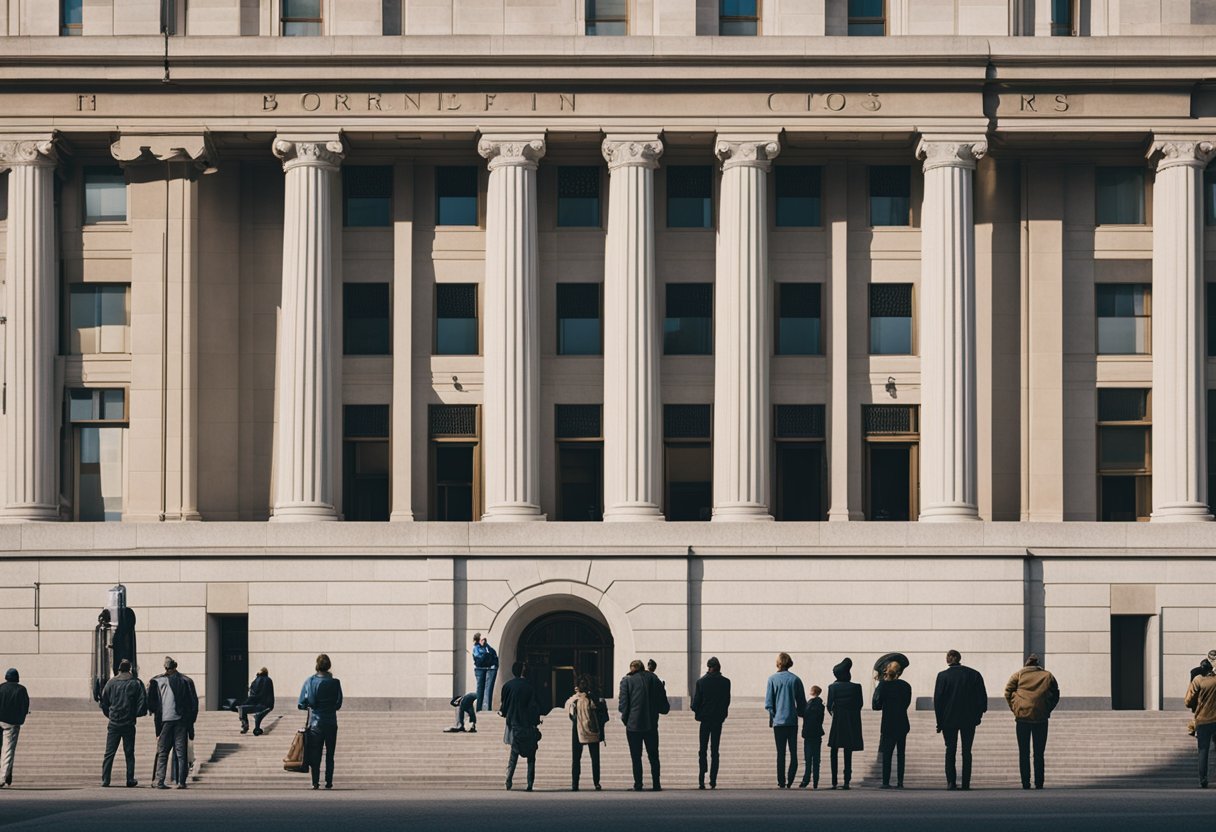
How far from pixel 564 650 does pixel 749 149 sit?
43.1ft

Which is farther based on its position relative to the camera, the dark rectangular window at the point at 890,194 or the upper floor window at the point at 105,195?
the dark rectangular window at the point at 890,194

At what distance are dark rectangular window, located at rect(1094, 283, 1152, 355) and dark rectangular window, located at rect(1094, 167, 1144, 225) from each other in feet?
5.71

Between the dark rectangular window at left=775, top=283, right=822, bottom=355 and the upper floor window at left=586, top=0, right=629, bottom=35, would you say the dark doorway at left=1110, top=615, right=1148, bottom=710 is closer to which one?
the dark rectangular window at left=775, top=283, right=822, bottom=355

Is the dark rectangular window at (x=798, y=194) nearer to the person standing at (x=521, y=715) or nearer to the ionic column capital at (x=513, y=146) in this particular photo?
the ionic column capital at (x=513, y=146)

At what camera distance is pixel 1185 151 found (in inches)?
→ 2180

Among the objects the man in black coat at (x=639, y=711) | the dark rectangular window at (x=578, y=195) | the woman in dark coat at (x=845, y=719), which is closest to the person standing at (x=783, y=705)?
the woman in dark coat at (x=845, y=719)

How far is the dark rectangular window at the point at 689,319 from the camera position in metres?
57.2

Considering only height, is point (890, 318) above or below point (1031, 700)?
above

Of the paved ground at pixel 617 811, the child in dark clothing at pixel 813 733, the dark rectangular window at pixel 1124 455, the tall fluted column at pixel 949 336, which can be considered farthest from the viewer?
the dark rectangular window at pixel 1124 455

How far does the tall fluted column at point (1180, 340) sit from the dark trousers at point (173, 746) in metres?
27.7

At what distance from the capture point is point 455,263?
5725cm

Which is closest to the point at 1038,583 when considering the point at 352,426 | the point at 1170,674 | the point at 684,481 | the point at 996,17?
the point at 1170,674

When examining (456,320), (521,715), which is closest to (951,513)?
(456,320)

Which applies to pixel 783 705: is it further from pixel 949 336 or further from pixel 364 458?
pixel 364 458
